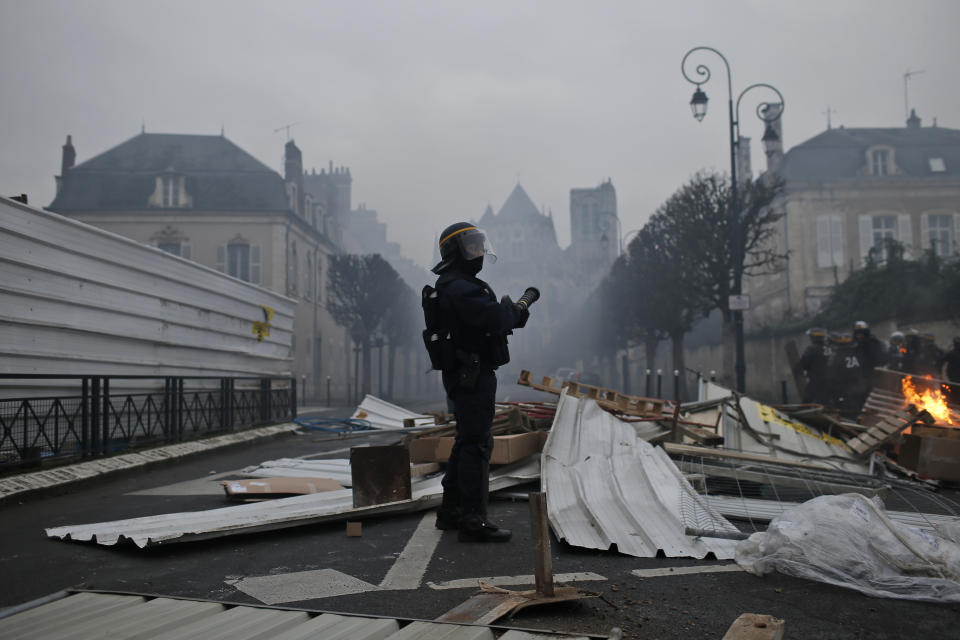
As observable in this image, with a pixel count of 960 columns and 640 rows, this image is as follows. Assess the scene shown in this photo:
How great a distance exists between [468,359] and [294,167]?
144ft

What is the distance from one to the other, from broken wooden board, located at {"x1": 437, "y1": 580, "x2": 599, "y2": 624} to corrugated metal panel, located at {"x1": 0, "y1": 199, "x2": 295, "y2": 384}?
6856 millimetres

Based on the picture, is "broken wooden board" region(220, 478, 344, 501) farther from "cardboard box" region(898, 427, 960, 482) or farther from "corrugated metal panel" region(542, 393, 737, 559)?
A: "cardboard box" region(898, 427, 960, 482)

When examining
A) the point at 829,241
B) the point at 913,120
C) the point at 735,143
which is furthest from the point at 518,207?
the point at 735,143

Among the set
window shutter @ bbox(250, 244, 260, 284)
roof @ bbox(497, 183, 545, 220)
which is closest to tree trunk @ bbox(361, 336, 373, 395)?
window shutter @ bbox(250, 244, 260, 284)

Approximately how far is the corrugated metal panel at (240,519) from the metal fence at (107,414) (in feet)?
8.60

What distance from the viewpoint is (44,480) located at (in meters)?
6.78

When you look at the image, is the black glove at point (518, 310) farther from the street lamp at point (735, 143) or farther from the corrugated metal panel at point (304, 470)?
the street lamp at point (735, 143)

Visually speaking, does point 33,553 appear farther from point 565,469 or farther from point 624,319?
point 624,319

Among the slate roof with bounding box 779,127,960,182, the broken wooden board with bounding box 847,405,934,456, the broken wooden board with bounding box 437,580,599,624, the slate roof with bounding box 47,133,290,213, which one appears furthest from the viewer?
the slate roof with bounding box 47,133,290,213

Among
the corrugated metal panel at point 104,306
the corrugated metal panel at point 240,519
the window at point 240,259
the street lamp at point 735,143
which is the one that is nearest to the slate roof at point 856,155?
the street lamp at point 735,143

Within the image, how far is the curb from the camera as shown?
6445 millimetres

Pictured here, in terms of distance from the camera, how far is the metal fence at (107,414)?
23.3 ft

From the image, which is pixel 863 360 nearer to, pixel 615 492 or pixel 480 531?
pixel 615 492

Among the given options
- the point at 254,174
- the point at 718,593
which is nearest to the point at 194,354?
the point at 718,593
